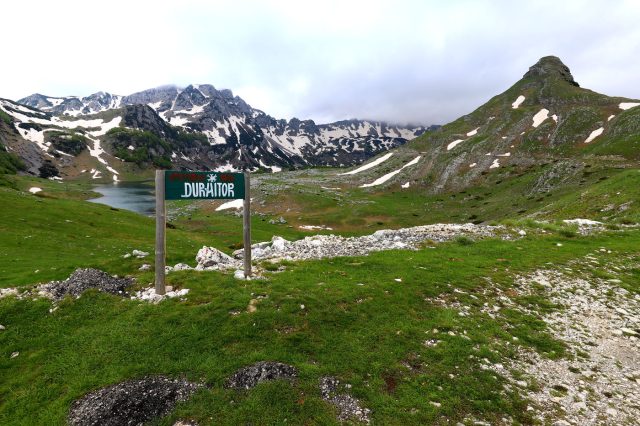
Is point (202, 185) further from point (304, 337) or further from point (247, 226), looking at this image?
point (304, 337)

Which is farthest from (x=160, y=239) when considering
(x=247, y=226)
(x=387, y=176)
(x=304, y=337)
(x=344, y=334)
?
(x=387, y=176)

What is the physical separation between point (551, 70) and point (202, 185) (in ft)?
614

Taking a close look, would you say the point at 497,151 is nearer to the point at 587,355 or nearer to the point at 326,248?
the point at 326,248

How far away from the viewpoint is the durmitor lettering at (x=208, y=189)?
16000 mm

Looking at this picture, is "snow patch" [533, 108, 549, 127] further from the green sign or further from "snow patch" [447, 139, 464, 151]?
the green sign

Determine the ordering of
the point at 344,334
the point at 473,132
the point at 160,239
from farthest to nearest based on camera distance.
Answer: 1. the point at 473,132
2. the point at 160,239
3. the point at 344,334

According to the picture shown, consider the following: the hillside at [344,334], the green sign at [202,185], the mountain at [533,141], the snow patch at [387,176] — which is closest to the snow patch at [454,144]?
the mountain at [533,141]

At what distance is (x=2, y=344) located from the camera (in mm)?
12453

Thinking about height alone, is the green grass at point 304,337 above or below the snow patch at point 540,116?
below

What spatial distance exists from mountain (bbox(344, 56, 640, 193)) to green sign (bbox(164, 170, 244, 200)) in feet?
270

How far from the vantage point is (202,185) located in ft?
53.7

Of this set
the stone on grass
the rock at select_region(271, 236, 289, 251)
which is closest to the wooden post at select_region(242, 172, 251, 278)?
the stone on grass

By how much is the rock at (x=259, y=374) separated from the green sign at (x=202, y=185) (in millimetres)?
8778

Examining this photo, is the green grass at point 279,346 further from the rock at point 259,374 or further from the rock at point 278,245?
the rock at point 278,245
